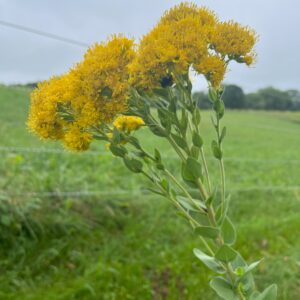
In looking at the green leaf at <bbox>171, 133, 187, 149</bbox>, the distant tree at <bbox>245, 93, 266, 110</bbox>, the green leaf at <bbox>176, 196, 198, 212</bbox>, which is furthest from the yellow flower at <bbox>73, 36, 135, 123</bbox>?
the distant tree at <bbox>245, 93, 266, 110</bbox>

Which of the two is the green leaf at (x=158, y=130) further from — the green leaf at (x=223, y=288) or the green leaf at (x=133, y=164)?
the green leaf at (x=223, y=288)

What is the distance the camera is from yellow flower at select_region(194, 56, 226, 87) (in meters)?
0.86

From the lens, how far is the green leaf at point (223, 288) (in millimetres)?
887

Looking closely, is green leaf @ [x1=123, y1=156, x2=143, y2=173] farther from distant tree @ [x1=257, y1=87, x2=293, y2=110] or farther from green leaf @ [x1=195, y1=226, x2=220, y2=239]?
distant tree @ [x1=257, y1=87, x2=293, y2=110]

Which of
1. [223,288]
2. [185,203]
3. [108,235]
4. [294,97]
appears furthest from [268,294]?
[294,97]

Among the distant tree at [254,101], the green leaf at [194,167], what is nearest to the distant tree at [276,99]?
the distant tree at [254,101]

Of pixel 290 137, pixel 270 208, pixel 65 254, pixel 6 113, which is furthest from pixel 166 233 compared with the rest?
pixel 290 137

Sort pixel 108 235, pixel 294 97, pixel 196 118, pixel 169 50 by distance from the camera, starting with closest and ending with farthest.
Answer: pixel 169 50 < pixel 196 118 < pixel 108 235 < pixel 294 97

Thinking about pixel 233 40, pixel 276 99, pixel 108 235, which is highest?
pixel 233 40

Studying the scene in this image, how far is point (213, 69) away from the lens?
87 cm

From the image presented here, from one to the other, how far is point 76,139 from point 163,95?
174 millimetres

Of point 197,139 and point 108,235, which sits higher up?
point 197,139

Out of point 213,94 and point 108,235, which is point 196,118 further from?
point 108,235

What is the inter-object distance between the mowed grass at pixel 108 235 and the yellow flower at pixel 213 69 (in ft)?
5.08
